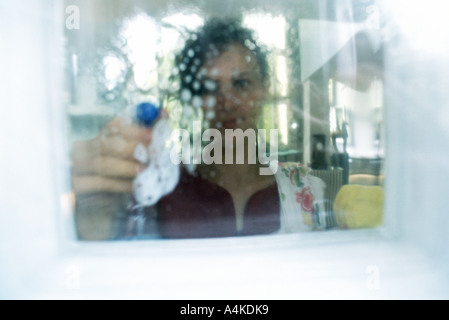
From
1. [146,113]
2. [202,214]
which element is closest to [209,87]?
[146,113]

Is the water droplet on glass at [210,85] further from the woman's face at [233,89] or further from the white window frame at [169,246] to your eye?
the white window frame at [169,246]

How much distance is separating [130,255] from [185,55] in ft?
1.38

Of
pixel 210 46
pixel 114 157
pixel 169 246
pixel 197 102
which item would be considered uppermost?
pixel 210 46

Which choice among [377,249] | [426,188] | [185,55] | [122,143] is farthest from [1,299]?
[426,188]

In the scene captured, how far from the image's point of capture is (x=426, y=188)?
714 mm

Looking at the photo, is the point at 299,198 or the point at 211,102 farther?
the point at 299,198

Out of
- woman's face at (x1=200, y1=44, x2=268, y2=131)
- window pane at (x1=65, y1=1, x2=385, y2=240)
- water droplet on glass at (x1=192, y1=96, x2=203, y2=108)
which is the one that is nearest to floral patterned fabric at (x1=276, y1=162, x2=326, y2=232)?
window pane at (x1=65, y1=1, x2=385, y2=240)

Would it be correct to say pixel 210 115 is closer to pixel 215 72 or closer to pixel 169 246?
pixel 215 72

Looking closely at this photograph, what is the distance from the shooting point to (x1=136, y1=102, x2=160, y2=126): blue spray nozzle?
2.32ft

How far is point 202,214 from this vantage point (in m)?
0.75

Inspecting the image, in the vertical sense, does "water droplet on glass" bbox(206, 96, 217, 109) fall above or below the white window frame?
above

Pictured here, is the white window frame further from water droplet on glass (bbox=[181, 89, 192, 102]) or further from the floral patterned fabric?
water droplet on glass (bbox=[181, 89, 192, 102])

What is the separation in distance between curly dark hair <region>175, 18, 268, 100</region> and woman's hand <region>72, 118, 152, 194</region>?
140 millimetres

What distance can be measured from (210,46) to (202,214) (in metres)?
0.37
